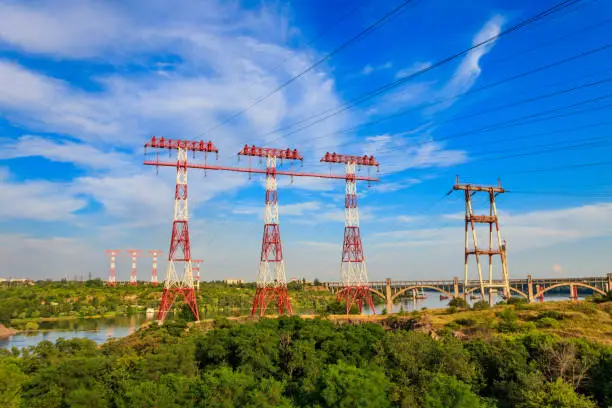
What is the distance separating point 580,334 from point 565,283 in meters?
63.7

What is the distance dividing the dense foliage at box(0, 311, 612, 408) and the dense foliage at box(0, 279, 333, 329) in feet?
208

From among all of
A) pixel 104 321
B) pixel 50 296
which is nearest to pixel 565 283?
pixel 104 321

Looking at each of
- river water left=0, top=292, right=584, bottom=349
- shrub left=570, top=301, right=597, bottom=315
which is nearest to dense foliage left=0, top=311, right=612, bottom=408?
shrub left=570, top=301, right=597, bottom=315

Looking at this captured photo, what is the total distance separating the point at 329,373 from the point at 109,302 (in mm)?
105431

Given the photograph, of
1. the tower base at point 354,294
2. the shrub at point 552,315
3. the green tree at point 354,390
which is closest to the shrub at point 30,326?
the tower base at point 354,294

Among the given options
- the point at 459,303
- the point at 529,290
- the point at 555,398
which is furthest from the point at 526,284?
the point at 555,398

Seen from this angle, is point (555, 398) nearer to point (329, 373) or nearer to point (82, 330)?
point (329, 373)

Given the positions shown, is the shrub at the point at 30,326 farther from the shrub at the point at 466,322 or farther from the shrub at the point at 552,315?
the shrub at the point at 552,315

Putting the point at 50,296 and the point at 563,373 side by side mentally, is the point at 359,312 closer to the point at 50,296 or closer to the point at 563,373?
the point at 563,373

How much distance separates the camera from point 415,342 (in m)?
30.0

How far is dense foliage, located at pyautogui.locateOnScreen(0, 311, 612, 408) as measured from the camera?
879 inches

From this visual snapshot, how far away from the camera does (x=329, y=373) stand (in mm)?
24016

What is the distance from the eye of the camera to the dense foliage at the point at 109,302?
10306cm

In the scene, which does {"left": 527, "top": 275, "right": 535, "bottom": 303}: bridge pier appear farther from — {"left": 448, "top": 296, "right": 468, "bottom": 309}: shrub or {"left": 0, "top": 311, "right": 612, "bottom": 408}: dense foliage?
{"left": 0, "top": 311, "right": 612, "bottom": 408}: dense foliage
